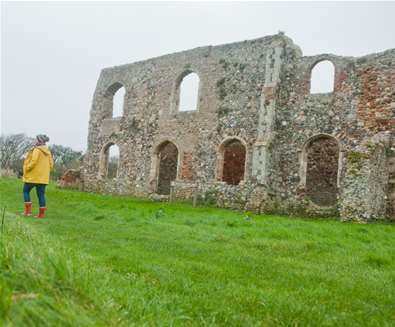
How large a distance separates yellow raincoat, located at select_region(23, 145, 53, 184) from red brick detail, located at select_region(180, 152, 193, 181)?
9.17 metres

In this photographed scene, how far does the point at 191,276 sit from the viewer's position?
509 centimetres

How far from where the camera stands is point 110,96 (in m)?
24.5

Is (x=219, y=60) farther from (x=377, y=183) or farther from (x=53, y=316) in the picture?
(x=53, y=316)

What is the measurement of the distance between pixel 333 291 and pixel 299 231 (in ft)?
16.6

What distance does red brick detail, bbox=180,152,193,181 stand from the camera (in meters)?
19.1

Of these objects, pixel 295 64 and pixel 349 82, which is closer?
pixel 349 82

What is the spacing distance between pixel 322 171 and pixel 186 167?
19.5ft

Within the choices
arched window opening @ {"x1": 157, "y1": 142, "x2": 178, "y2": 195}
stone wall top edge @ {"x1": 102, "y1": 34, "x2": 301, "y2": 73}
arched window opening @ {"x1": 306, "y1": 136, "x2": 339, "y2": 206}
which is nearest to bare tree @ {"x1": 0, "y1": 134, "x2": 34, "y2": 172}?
stone wall top edge @ {"x1": 102, "y1": 34, "x2": 301, "y2": 73}

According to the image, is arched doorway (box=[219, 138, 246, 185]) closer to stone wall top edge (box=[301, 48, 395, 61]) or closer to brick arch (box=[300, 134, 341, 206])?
brick arch (box=[300, 134, 341, 206])

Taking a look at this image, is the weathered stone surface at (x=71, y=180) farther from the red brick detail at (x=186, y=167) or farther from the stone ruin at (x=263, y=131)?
the red brick detail at (x=186, y=167)

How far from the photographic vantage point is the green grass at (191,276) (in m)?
2.31

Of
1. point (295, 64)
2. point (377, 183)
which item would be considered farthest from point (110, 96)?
point (377, 183)

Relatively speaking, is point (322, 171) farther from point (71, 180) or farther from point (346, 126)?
point (71, 180)

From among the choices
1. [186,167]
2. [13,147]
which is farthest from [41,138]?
[13,147]
